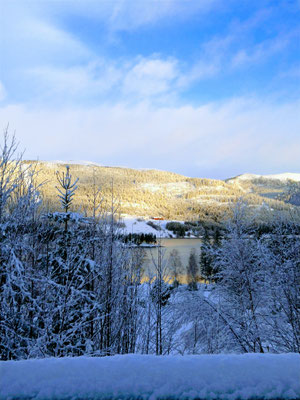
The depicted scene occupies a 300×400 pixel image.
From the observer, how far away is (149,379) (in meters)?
0.77

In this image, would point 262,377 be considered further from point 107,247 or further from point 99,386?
point 107,247

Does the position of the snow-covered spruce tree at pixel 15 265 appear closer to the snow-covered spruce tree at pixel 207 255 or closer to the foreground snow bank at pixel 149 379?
the foreground snow bank at pixel 149 379

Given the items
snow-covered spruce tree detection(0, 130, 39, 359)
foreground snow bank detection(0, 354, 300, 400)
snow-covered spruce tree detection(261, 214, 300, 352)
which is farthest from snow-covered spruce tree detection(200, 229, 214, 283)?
foreground snow bank detection(0, 354, 300, 400)

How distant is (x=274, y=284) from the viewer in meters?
7.75

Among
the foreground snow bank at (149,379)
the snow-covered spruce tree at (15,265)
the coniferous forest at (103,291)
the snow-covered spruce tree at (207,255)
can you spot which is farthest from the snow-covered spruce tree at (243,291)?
the foreground snow bank at (149,379)

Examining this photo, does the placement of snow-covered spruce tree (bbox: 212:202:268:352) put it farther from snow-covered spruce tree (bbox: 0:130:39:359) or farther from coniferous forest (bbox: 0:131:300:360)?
snow-covered spruce tree (bbox: 0:130:39:359)

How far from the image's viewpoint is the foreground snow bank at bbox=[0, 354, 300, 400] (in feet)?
2.38

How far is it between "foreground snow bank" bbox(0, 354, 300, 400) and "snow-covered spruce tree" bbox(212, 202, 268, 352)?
687 centimetres

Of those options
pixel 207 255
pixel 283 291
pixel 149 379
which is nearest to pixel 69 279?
pixel 149 379

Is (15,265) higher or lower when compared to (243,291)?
higher

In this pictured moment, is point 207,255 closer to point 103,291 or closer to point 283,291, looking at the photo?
point 283,291

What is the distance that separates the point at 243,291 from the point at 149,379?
8.74m

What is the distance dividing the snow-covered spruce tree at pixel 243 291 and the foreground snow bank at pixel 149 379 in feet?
22.6

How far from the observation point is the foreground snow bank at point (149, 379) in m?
0.72
